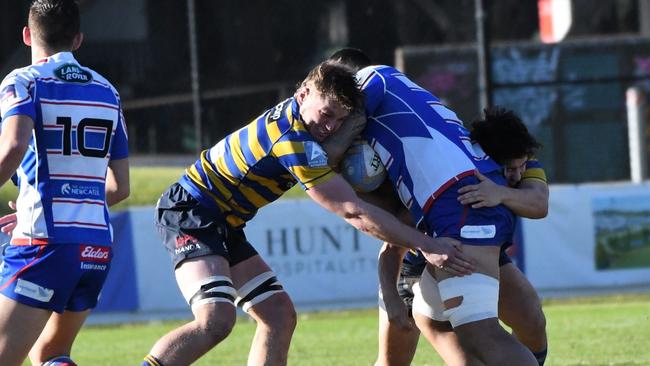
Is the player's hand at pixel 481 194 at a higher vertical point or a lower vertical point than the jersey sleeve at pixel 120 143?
lower

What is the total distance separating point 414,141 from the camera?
18.1ft

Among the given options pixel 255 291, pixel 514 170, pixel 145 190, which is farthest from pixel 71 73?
pixel 145 190

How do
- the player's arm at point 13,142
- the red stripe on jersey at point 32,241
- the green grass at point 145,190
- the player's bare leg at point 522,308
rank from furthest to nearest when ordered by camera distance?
the green grass at point 145,190 → the player's bare leg at point 522,308 → the red stripe on jersey at point 32,241 → the player's arm at point 13,142

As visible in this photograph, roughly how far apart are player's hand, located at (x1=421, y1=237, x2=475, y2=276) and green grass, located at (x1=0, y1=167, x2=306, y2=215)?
24.1ft

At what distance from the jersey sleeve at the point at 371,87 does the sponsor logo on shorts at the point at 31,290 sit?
161 cm

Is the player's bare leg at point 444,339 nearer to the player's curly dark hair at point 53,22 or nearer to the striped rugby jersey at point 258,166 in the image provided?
the striped rugby jersey at point 258,166

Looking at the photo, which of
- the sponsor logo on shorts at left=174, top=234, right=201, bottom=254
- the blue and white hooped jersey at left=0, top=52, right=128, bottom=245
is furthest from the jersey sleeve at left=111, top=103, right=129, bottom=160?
the sponsor logo on shorts at left=174, top=234, right=201, bottom=254

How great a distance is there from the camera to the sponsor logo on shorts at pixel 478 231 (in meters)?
5.46

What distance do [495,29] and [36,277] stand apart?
16.6 metres

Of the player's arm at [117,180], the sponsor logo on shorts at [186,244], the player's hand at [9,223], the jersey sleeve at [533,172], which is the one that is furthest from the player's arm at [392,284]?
the player's hand at [9,223]

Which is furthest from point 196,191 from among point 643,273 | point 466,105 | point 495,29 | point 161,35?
point 495,29

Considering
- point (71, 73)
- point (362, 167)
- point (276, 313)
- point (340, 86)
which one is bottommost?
point (276, 313)

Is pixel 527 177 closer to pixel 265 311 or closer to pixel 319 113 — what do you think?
pixel 319 113

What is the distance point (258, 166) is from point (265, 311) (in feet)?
2.45
